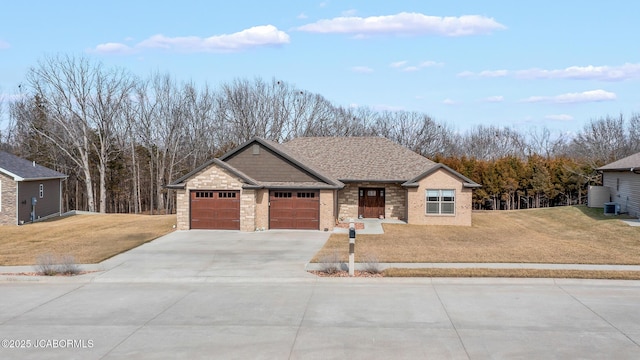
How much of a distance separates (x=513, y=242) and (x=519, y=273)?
8994 millimetres

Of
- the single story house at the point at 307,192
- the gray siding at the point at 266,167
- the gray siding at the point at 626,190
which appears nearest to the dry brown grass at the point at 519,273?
the single story house at the point at 307,192

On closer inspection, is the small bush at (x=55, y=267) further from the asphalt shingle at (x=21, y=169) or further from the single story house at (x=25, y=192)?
the asphalt shingle at (x=21, y=169)

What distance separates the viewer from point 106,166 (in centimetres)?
5547

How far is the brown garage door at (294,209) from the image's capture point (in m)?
29.8

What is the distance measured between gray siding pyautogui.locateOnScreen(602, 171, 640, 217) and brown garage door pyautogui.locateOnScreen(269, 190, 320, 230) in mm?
18327

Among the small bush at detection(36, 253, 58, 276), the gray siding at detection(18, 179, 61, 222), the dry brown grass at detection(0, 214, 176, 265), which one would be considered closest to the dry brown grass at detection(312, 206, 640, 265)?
the small bush at detection(36, 253, 58, 276)

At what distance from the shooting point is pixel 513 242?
2461cm

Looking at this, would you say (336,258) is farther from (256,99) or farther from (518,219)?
(256,99)

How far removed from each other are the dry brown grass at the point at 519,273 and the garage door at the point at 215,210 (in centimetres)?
1411

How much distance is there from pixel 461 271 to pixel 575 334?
19.7 feet

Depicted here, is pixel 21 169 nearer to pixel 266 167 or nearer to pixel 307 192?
pixel 266 167

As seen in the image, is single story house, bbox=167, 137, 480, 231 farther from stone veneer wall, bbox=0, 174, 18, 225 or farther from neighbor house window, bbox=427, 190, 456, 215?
stone veneer wall, bbox=0, 174, 18, 225

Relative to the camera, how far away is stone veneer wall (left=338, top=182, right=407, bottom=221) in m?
35.0

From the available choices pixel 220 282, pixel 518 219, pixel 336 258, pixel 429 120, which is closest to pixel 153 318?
pixel 220 282
